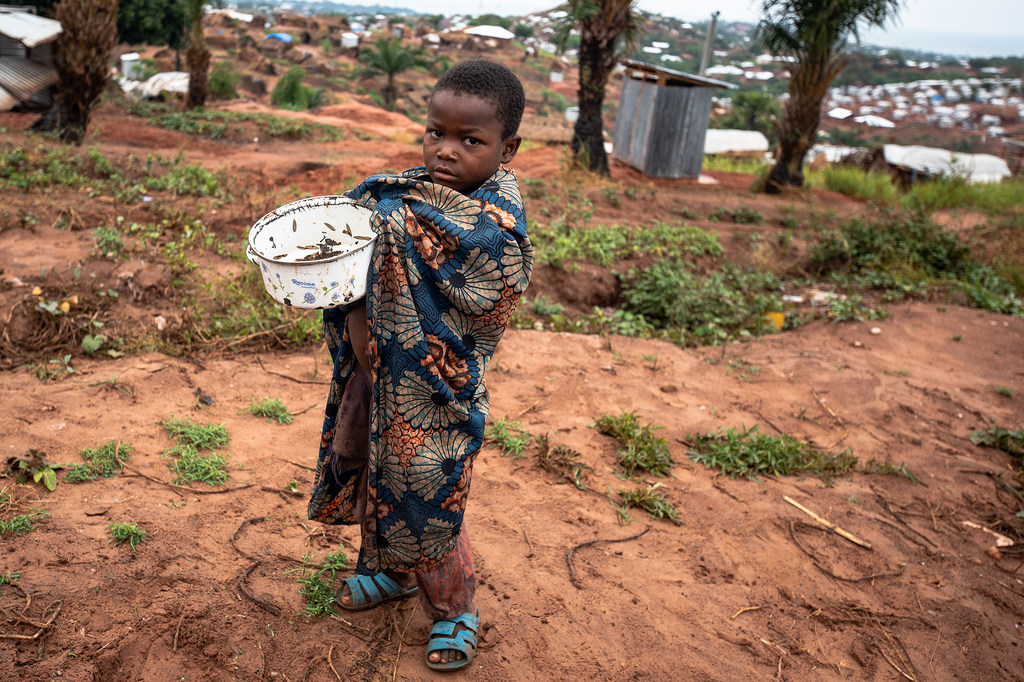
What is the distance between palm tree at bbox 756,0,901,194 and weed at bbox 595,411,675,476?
28.1ft

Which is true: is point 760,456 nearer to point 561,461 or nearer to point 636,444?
point 636,444

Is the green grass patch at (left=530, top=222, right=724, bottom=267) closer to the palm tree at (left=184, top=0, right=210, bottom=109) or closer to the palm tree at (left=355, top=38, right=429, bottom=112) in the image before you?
the palm tree at (left=184, top=0, right=210, bottom=109)

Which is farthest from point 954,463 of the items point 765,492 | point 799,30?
point 799,30

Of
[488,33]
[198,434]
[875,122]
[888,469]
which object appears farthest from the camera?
[488,33]

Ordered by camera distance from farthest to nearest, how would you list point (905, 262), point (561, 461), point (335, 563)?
point (905, 262)
point (561, 461)
point (335, 563)

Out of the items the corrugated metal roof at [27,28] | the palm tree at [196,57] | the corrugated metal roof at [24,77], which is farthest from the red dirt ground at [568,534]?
the palm tree at [196,57]

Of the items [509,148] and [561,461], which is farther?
[561,461]

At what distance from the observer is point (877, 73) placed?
2163 inches

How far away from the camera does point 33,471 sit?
8.34 ft

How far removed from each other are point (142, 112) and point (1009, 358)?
44.0 ft

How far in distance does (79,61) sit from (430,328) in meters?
9.17

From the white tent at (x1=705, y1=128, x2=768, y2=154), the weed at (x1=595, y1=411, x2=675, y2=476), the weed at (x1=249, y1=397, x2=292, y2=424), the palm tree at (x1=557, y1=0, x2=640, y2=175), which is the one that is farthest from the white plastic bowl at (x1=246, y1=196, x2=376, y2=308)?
the white tent at (x1=705, y1=128, x2=768, y2=154)

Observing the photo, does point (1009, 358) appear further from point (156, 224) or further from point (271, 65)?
point (271, 65)

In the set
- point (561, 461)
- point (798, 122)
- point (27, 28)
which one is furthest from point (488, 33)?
point (561, 461)
